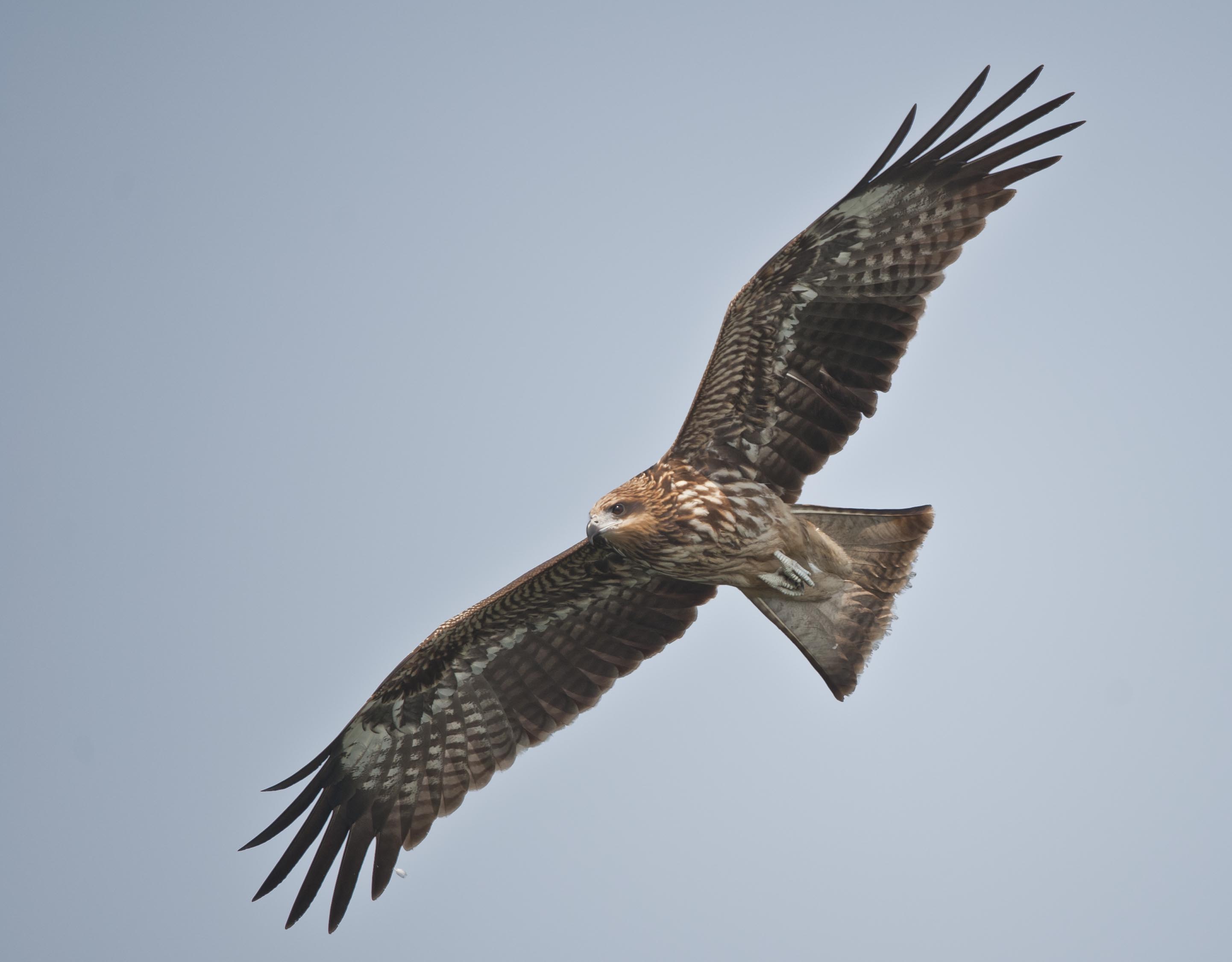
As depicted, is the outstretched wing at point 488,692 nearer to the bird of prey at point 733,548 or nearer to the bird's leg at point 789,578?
the bird of prey at point 733,548

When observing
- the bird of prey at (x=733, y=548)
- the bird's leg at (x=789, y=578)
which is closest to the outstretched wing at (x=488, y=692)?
the bird of prey at (x=733, y=548)

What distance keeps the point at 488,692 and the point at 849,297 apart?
155 inches

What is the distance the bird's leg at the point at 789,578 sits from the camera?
9203 mm

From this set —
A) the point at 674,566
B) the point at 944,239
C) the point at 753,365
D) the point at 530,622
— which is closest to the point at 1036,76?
the point at 944,239

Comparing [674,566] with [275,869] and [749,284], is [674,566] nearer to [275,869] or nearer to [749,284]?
[749,284]

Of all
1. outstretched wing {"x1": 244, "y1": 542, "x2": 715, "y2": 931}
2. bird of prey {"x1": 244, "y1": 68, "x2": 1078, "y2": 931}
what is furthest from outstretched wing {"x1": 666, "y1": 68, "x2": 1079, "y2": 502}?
outstretched wing {"x1": 244, "y1": 542, "x2": 715, "y2": 931}

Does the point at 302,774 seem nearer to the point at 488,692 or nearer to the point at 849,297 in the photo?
the point at 488,692

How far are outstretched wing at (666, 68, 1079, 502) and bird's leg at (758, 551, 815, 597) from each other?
65 centimetres

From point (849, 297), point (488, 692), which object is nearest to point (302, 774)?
point (488, 692)

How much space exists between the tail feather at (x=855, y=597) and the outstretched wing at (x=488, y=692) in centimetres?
83

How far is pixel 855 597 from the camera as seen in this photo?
370 inches

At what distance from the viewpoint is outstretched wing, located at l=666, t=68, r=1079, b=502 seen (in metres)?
8.78

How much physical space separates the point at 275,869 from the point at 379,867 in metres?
0.80

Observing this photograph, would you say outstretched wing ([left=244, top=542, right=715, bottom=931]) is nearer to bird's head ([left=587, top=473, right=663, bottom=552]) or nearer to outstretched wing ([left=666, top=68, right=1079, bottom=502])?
bird's head ([left=587, top=473, right=663, bottom=552])
